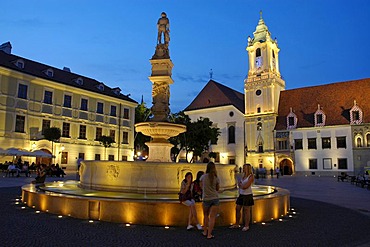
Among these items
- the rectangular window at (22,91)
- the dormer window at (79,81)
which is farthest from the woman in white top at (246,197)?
the dormer window at (79,81)

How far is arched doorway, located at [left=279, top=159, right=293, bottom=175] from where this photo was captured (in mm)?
49969

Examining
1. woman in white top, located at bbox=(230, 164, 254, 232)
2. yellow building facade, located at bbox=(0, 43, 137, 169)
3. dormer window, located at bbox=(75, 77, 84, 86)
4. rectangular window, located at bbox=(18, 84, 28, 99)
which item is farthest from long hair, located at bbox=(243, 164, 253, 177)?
dormer window, located at bbox=(75, 77, 84, 86)

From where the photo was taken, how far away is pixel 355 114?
4600 centimetres

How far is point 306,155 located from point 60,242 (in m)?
47.2

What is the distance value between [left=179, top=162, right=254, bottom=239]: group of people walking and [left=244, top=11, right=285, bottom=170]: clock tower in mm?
44769

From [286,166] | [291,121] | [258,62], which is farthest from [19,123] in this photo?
[258,62]

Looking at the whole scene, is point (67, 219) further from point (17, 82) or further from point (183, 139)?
point (183, 139)

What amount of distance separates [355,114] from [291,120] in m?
9.15

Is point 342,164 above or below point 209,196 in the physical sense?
above

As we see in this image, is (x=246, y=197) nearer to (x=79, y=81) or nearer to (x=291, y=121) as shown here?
(x=79, y=81)

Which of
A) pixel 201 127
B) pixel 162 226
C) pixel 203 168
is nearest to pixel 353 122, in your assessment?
pixel 201 127

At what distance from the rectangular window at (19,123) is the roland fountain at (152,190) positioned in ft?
77.8

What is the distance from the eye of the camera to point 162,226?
7.58m

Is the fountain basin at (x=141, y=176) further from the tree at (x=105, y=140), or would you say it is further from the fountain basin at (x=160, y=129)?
the tree at (x=105, y=140)
